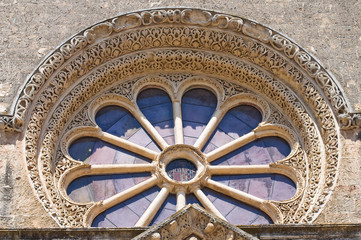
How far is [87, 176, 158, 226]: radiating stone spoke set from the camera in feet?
49.9

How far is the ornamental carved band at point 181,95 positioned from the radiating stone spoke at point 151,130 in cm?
2

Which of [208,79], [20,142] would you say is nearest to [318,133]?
[208,79]

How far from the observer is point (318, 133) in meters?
16.1

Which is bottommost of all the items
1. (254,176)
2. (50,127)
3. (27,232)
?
(27,232)

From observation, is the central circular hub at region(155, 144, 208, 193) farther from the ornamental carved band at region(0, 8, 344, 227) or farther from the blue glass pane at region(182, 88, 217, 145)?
the blue glass pane at region(182, 88, 217, 145)

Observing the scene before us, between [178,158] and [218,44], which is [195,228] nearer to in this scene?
[178,158]

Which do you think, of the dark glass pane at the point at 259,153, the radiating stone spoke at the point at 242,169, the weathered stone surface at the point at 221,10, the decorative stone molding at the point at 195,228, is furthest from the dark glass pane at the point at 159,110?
the decorative stone molding at the point at 195,228

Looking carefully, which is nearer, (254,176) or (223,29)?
(254,176)

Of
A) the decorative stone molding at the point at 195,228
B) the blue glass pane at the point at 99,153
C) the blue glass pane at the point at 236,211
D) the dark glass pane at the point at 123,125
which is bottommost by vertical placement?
the decorative stone molding at the point at 195,228

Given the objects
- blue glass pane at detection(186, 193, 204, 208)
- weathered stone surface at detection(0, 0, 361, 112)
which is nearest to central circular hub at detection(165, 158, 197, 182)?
blue glass pane at detection(186, 193, 204, 208)

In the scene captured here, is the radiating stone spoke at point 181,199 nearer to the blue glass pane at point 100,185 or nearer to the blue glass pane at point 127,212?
the blue glass pane at point 127,212

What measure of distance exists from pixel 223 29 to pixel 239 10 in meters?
0.44

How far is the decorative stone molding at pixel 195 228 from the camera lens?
12.6m

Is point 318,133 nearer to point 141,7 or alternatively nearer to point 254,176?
point 254,176
